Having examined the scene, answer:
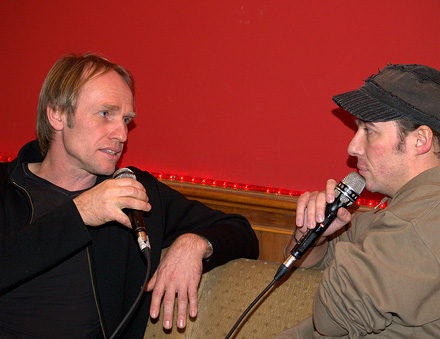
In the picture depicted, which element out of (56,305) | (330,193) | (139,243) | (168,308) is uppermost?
(330,193)

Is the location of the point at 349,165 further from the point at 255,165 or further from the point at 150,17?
the point at 150,17

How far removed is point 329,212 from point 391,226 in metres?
0.25

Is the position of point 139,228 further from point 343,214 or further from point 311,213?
point 343,214

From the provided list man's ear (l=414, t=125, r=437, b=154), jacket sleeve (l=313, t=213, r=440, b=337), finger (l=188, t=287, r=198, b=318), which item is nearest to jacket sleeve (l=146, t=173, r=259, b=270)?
finger (l=188, t=287, r=198, b=318)

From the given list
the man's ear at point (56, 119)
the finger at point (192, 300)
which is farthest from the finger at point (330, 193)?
the man's ear at point (56, 119)

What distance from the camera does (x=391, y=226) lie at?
1.20 meters

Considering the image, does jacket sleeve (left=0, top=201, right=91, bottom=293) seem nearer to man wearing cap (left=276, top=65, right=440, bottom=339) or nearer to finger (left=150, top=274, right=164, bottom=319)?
finger (left=150, top=274, right=164, bottom=319)

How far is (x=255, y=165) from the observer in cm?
240

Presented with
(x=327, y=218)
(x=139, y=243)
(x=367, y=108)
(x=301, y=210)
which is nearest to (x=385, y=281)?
(x=327, y=218)

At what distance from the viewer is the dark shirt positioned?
165cm

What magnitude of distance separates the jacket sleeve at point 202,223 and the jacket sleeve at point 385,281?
644 mm

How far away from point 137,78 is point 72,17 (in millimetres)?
574

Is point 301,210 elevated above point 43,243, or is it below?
above

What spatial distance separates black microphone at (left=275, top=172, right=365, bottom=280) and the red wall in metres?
0.86
